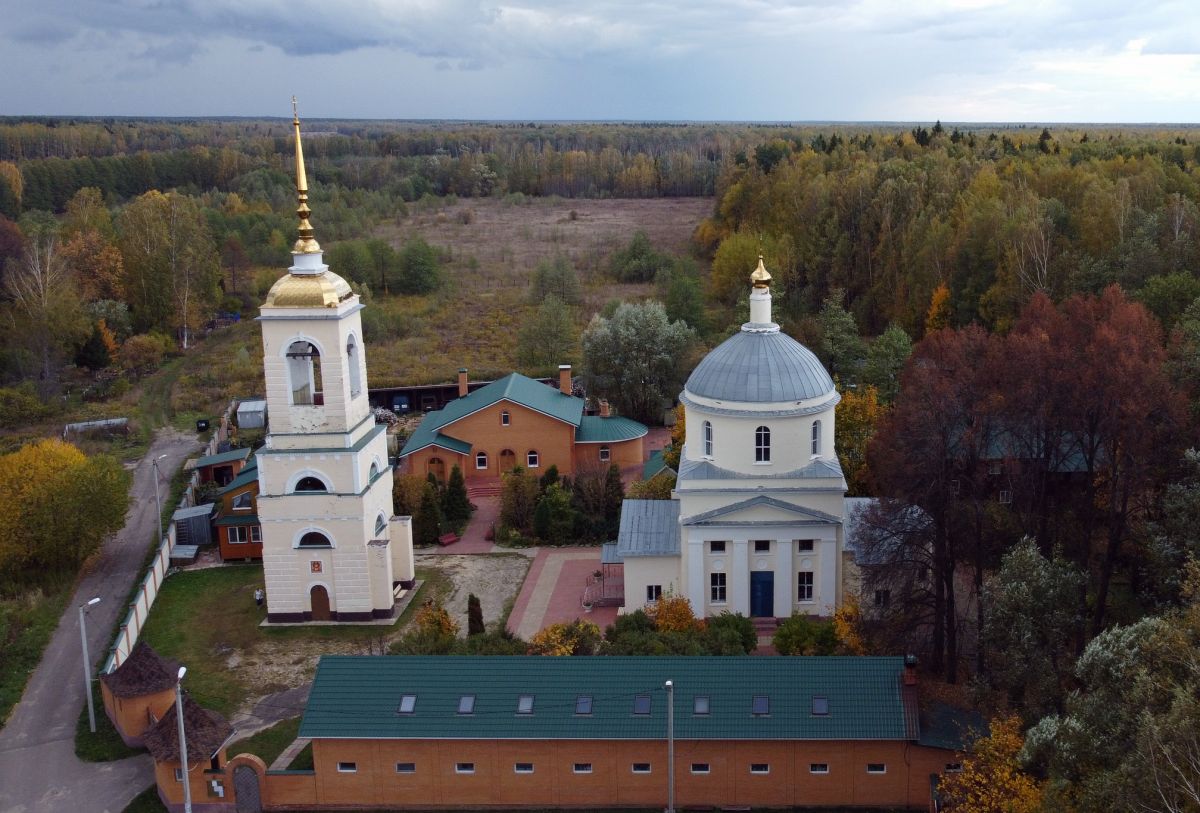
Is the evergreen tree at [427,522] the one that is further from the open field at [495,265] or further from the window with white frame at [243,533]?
the open field at [495,265]

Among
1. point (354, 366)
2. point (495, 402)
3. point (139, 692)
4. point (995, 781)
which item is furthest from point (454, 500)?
point (995, 781)

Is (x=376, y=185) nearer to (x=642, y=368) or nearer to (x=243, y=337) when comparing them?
(x=243, y=337)

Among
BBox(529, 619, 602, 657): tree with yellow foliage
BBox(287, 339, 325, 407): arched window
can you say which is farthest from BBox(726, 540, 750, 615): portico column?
BBox(287, 339, 325, 407): arched window

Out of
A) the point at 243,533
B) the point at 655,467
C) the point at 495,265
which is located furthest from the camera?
the point at 495,265

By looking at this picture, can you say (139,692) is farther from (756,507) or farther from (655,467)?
(655,467)

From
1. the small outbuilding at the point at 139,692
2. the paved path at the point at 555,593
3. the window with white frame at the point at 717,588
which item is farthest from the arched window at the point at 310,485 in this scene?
the window with white frame at the point at 717,588

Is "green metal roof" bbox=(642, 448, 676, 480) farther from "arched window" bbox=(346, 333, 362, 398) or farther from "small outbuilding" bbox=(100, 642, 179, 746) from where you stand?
"small outbuilding" bbox=(100, 642, 179, 746)
